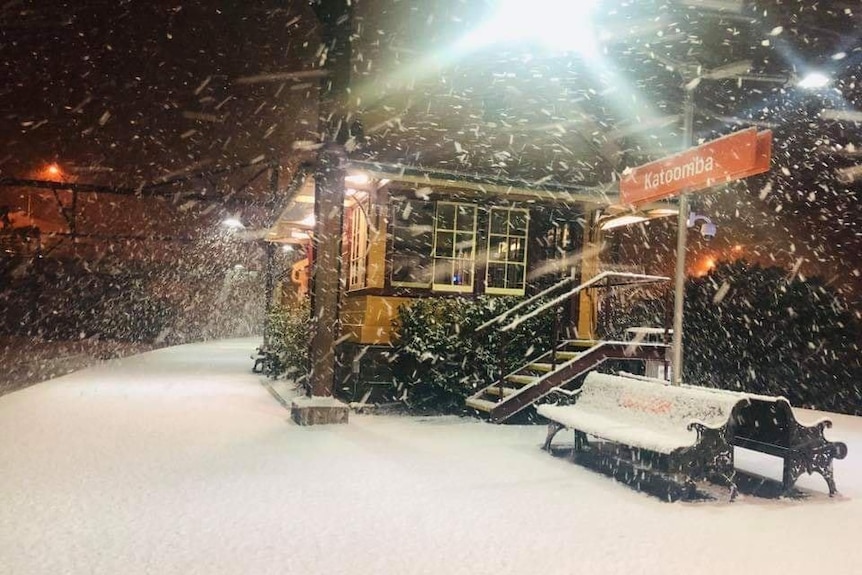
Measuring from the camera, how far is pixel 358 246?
13539 mm

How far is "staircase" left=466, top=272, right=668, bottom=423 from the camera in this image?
9305 mm

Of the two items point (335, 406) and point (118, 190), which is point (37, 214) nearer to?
point (118, 190)

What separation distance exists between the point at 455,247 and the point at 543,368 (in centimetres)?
292

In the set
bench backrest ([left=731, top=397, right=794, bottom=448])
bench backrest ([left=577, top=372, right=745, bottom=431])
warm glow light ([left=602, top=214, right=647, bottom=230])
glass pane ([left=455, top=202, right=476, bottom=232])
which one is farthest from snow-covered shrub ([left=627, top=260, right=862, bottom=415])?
bench backrest ([left=731, top=397, right=794, bottom=448])

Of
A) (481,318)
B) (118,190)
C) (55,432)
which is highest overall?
(118,190)

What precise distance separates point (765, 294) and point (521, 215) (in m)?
6.86

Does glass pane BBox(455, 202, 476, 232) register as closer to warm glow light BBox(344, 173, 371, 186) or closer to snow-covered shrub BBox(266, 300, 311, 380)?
warm glow light BBox(344, 173, 371, 186)

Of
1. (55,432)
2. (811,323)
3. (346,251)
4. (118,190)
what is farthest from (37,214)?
(811,323)

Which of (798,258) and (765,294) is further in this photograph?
(798,258)

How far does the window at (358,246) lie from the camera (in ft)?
41.2

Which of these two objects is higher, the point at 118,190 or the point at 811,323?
the point at 118,190

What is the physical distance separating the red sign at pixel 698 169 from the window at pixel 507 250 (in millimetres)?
4649

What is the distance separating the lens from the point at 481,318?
10836 mm

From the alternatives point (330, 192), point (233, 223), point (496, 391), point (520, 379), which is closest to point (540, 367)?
point (520, 379)
